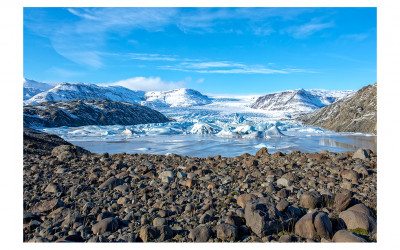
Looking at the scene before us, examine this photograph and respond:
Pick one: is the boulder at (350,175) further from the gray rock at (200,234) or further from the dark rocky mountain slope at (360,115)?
the dark rocky mountain slope at (360,115)

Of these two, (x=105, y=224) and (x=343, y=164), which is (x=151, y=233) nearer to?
(x=105, y=224)

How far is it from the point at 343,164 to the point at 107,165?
5.00 meters

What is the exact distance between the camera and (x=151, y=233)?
2.47 m

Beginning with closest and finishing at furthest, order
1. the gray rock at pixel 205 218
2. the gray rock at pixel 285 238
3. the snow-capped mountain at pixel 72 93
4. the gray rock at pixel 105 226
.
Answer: the gray rock at pixel 285 238 → the gray rock at pixel 105 226 → the gray rock at pixel 205 218 → the snow-capped mountain at pixel 72 93

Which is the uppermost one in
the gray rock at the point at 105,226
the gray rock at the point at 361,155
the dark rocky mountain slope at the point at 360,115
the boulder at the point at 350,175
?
the dark rocky mountain slope at the point at 360,115

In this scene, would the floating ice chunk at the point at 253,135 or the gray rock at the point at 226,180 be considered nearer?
the gray rock at the point at 226,180

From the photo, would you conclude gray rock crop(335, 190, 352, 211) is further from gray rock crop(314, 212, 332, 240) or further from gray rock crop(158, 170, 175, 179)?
gray rock crop(158, 170, 175, 179)

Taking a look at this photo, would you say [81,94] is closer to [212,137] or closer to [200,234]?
[212,137]

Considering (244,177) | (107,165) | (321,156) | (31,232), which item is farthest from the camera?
(321,156)

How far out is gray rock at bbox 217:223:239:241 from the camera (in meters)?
2.40

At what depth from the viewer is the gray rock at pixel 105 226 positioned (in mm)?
2625

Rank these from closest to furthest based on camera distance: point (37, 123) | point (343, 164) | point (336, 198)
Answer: point (336, 198)
point (343, 164)
point (37, 123)

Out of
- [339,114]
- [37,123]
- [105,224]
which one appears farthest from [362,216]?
[37,123]

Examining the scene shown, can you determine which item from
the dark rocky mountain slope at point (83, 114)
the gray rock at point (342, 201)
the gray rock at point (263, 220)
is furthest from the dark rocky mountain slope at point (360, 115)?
the dark rocky mountain slope at point (83, 114)
